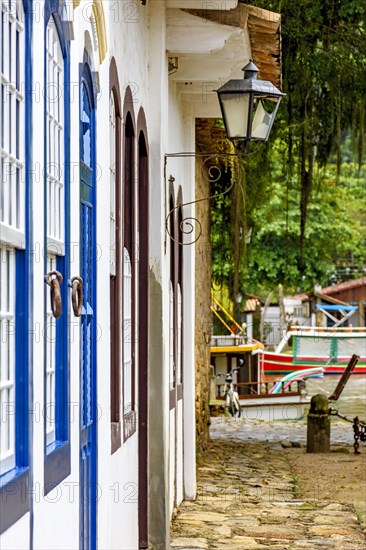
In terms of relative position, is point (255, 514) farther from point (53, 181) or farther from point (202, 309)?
point (53, 181)

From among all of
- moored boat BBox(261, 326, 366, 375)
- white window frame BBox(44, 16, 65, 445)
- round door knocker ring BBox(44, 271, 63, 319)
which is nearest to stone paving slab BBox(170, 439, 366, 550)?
white window frame BBox(44, 16, 65, 445)

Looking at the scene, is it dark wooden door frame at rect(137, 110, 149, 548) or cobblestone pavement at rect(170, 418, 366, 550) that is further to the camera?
cobblestone pavement at rect(170, 418, 366, 550)

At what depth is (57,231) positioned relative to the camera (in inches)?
185

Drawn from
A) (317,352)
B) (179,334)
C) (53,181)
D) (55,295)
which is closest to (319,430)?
(179,334)

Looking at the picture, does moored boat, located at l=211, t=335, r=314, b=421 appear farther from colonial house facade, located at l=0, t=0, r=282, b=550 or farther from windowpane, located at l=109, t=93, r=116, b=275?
windowpane, located at l=109, t=93, r=116, b=275

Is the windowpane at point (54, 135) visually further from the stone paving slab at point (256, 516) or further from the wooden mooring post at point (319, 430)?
the wooden mooring post at point (319, 430)

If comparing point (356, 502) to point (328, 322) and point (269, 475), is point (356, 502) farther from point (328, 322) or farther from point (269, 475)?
point (328, 322)

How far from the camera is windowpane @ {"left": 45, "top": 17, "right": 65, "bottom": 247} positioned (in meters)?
4.50

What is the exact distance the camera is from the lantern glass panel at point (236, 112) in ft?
29.0

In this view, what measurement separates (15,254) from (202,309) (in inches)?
460

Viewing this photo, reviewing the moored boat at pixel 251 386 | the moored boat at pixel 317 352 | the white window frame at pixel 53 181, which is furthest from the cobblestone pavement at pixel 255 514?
the moored boat at pixel 317 352

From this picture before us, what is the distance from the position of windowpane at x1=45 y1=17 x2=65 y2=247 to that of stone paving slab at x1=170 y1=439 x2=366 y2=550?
4878 millimetres

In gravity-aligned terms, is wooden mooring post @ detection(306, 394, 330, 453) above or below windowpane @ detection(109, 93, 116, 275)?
below

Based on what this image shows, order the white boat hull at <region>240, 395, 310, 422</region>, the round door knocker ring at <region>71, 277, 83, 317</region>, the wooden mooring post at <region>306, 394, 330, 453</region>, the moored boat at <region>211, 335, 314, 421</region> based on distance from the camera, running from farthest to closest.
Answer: the moored boat at <region>211, 335, 314, 421</region> < the white boat hull at <region>240, 395, 310, 422</region> < the wooden mooring post at <region>306, 394, 330, 453</region> < the round door knocker ring at <region>71, 277, 83, 317</region>
